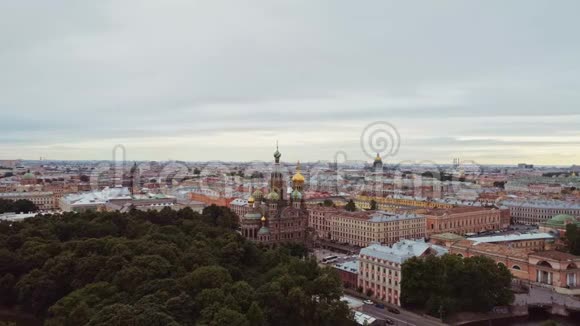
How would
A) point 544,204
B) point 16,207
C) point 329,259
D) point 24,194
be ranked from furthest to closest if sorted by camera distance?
point 24,194
point 544,204
point 16,207
point 329,259

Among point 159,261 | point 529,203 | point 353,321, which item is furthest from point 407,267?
point 529,203

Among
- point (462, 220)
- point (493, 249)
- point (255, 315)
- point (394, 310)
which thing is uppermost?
point (255, 315)

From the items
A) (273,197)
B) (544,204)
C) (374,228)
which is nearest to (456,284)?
(374,228)

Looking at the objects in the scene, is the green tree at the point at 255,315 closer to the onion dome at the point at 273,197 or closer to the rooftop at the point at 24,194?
the onion dome at the point at 273,197

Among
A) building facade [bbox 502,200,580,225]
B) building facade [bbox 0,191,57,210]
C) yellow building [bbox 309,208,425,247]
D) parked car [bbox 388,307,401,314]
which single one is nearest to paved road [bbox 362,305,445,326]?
parked car [bbox 388,307,401,314]

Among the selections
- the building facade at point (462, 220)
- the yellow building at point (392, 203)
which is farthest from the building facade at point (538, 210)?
the yellow building at point (392, 203)

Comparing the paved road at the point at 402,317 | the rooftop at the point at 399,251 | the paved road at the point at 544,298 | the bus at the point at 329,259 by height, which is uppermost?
the rooftop at the point at 399,251

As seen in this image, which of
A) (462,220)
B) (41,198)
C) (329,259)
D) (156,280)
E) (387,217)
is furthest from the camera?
(41,198)

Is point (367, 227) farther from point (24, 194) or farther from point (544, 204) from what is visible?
point (24, 194)
